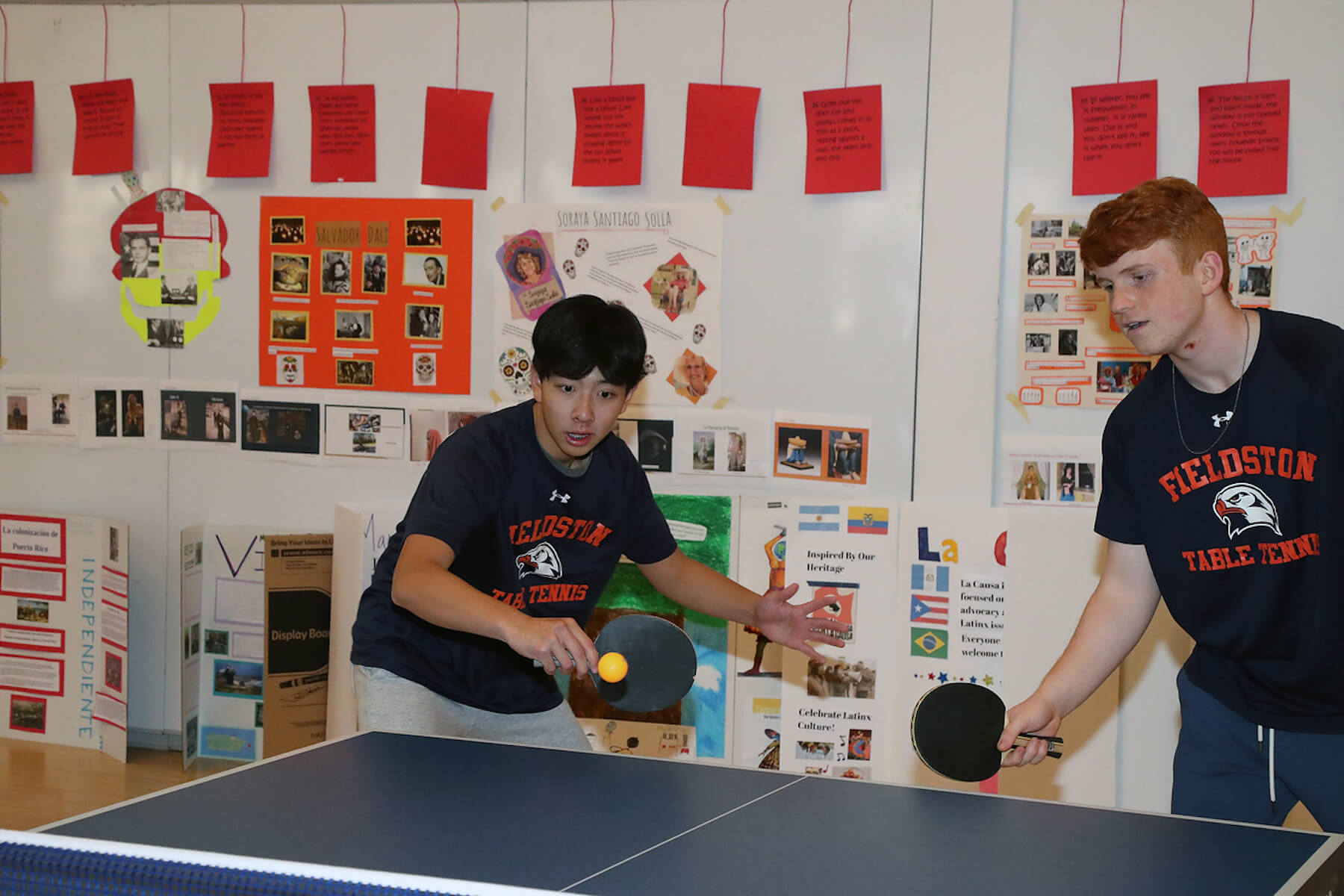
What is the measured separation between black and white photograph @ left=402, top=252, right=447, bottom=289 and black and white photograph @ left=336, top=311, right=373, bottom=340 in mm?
193

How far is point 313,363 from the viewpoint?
165 inches

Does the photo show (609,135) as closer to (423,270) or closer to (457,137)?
(457,137)

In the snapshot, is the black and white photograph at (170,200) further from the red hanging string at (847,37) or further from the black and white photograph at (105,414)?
the red hanging string at (847,37)

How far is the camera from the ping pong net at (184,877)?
135 centimetres

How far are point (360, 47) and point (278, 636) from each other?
2.06m

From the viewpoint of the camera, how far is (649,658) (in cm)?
224

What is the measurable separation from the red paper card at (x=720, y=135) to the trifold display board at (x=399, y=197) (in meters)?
0.04

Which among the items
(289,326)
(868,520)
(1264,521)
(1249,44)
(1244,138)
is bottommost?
(868,520)

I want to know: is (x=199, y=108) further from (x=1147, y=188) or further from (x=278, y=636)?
(x=1147, y=188)

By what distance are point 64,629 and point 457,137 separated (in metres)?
2.32

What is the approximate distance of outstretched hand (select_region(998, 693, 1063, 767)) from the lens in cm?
201

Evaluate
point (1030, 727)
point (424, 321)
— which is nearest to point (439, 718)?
point (1030, 727)

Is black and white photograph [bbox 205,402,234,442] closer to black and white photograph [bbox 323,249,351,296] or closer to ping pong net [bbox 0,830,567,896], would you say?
black and white photograph [bbox 323,249,351,296]

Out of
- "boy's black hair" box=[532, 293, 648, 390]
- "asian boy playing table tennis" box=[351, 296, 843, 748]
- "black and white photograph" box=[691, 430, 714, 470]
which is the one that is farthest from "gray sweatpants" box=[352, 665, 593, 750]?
"black and white photograph" box=[691, 430, 714, 470]
